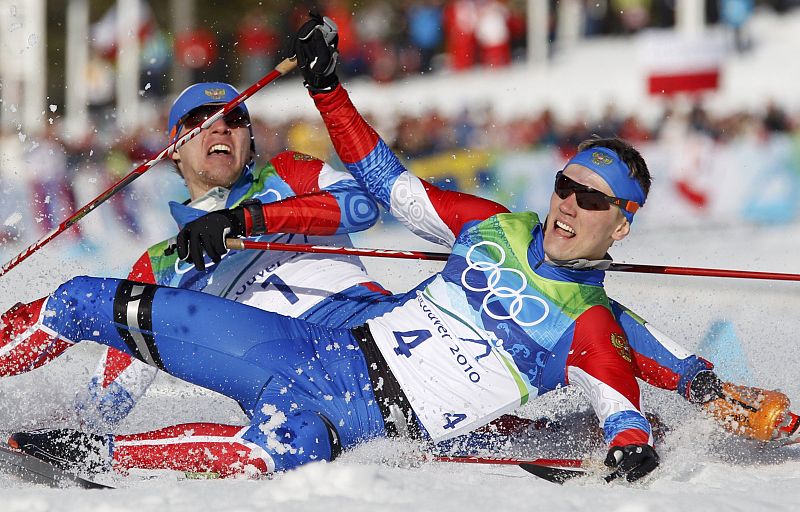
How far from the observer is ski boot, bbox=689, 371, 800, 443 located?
4.36 meters

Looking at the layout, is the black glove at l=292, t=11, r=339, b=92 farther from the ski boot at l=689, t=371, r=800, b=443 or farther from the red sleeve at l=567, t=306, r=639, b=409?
the ski boot at l=689, t=371, r=800, b=443

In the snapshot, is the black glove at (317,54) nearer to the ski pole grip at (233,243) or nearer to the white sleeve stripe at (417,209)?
the white sleeve stripe at (417,209)

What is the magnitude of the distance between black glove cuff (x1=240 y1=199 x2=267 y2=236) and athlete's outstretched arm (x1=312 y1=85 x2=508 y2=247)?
46 centimetres

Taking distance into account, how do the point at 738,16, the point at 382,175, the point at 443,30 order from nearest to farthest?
the point at 382,175, the point at 738,16, the point at 443,30

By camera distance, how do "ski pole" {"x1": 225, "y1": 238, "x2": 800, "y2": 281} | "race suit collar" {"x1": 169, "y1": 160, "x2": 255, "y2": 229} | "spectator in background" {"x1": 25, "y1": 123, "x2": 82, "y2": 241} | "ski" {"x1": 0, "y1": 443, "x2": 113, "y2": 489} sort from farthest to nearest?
"spectator in background" {"x1": 25, "y1": 123, "x2": 82, "y2": 241} < "race suit collar" {"x1": 169, "y1": 160, "x2": 255, "y2": 229} < "ski pole" {"x1": 225, "y1": 238, "x2": 800, "y2": 281} < "ski" {"x1": 0, "y1": 443, "x2": 113, "y2": 489}

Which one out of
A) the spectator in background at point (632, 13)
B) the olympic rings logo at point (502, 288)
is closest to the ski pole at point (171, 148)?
the olympic rings logo at point (502, 288)

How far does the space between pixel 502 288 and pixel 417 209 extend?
0.60 meters

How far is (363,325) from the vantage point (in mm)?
4395

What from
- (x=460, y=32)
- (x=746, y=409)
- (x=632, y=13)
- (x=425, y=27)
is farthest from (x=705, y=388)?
(x=632, y=13)

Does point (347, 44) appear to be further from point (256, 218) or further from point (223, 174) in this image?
point (256, 218)

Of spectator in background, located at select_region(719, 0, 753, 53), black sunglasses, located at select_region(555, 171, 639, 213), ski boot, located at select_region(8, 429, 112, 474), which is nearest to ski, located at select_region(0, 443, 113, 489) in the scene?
ski boot, located at select_region(8, 429, 112, 474)

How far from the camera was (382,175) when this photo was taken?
4.66 metres

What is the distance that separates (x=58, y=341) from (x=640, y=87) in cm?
1860

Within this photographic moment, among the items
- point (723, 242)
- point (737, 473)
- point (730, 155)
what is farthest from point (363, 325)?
point (730, 155)
